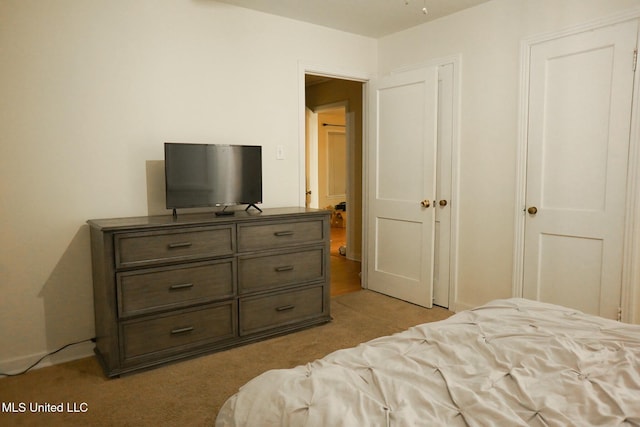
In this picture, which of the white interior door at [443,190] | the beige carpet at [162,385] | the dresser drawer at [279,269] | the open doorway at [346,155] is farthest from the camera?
the open doorway at [346,155]

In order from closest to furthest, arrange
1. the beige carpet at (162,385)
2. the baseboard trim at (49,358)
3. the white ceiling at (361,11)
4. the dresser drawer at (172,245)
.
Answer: the beige carpet at (162,385) → the dresser drawer at (172,245) → the baseboard trim at (49,358) → the white ceiling at (361,11)

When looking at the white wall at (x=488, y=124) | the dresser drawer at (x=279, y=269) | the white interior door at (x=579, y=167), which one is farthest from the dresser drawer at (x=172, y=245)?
the white interior door at (x=579, y=167)

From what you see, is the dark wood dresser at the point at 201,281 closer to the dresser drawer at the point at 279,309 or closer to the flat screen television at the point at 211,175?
the dresser drawer at the point at 279,309

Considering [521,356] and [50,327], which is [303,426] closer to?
[521,356]

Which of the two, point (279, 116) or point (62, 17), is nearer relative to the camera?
point (62, 17)

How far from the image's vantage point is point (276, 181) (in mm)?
3805

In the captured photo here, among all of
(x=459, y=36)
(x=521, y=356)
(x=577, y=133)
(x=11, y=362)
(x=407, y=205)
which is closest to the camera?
(x=521, y=356)

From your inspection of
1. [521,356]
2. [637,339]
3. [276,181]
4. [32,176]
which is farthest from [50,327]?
[637,339]

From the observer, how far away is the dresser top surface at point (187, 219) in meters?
2.61

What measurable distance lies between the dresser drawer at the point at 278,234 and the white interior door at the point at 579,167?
164 cm

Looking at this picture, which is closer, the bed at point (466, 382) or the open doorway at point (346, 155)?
the bed at point (466, 382)

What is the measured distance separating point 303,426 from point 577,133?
284 centimetres
